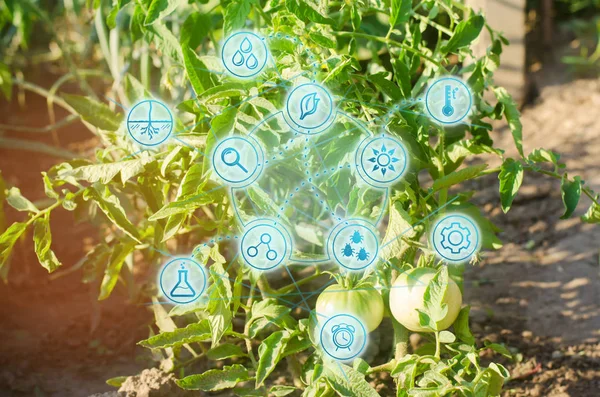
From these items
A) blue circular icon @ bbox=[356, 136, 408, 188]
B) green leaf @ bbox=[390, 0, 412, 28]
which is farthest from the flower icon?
green leaf @ bbox=[390, 0, 412, 28]

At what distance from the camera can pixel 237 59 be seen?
94 centimetres

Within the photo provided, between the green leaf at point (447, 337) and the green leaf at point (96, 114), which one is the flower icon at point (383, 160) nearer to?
the green leaf at point (447, 337)

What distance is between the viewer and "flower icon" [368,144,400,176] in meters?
0.91

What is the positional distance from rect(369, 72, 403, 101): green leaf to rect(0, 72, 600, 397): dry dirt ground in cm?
59

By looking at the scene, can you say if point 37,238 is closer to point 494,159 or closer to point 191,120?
point 191,120

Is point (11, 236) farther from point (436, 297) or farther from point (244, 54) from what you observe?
point (436, 297)

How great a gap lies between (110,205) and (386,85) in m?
0.48

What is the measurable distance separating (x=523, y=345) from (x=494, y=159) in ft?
2.64

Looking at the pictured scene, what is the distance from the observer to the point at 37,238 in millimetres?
1137

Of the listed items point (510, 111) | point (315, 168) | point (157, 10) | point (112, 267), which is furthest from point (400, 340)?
point (157, 10)

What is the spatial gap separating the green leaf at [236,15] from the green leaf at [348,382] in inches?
20.3

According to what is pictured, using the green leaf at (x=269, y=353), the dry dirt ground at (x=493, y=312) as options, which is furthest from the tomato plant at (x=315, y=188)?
the dry dirt ground at (x=493, y=312)

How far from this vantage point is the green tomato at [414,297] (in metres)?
1.00

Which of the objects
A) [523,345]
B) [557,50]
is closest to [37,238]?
[523,345]
